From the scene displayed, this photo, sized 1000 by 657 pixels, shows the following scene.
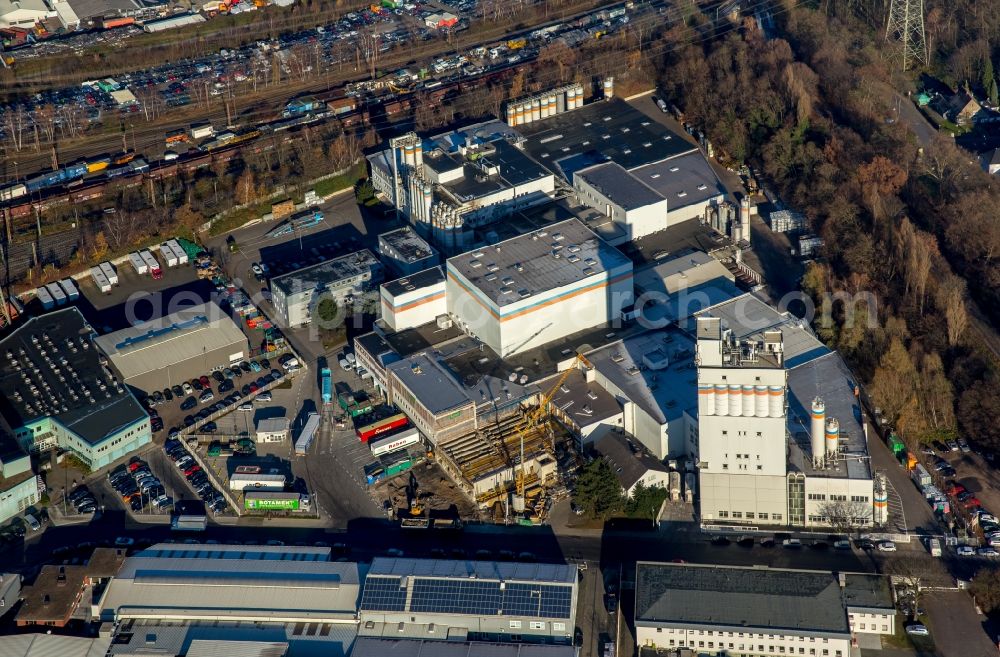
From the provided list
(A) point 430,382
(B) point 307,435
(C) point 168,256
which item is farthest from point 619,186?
(C) point 168,256

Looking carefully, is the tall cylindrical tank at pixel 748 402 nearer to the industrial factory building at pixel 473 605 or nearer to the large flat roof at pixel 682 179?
the industrial factory building at pixel 473 605

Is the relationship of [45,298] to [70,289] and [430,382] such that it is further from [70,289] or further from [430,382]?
[430,382]

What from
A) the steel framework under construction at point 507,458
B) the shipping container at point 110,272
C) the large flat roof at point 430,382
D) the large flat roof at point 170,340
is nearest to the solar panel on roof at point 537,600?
the steel framework under construction at point 507,458

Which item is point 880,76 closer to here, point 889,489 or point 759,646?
point 889,489

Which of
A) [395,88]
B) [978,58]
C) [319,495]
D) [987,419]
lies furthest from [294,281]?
[978,58]

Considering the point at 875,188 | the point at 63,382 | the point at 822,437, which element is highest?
the point at 822,437

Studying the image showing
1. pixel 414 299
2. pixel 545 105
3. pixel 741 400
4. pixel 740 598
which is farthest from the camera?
pixel 545 105
